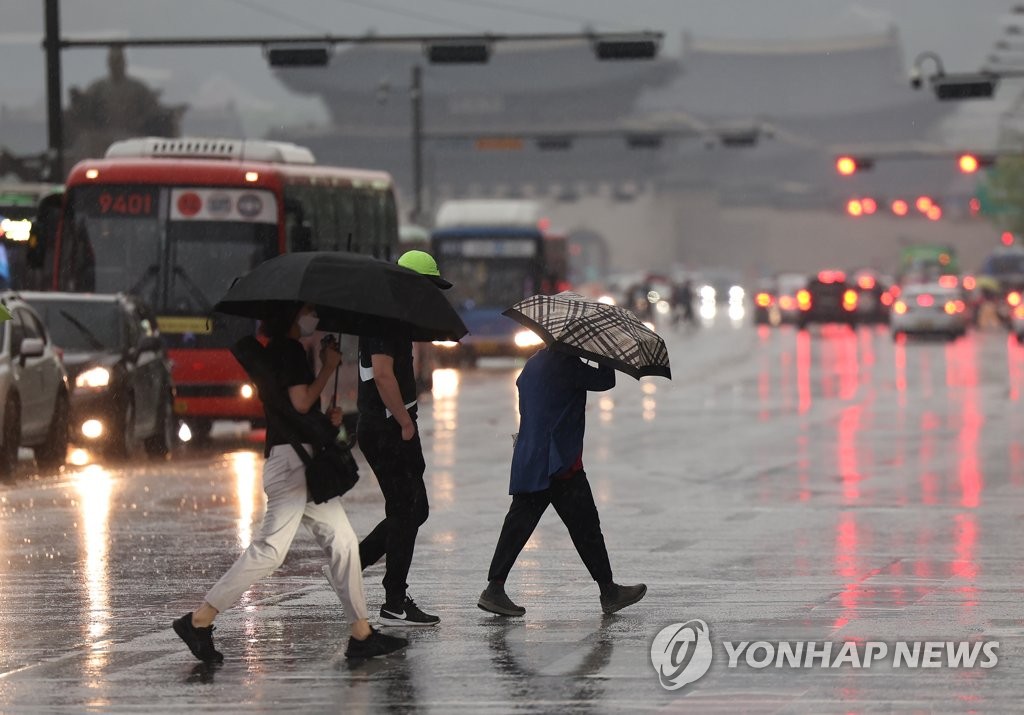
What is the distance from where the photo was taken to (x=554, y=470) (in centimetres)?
1069

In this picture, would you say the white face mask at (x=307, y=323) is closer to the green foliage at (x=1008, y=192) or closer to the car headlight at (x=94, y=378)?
the car headlight at (x=94, y=378)

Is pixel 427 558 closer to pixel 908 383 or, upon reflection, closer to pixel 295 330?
pixel 295 330

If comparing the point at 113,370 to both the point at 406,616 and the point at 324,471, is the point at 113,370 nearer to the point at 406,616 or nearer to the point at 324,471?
the point at 406,616

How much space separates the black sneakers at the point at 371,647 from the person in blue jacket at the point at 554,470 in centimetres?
111

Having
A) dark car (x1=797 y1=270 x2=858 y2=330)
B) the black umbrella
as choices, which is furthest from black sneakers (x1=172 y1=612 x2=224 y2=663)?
dark car (x1=797 y1=270 x2=858 y2=330)

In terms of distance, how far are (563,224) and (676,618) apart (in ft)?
409

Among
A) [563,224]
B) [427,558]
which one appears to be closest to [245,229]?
[427,558]

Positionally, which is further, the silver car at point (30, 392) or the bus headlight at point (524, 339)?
the bus headlight at point (524, 339)

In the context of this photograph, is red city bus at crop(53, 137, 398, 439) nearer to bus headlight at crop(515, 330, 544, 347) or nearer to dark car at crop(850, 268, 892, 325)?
bus headlight at crop(515, 330, 544, 347)

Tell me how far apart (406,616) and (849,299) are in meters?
61.6

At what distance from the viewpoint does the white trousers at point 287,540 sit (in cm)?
943

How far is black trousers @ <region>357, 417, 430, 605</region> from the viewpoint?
10453 mm

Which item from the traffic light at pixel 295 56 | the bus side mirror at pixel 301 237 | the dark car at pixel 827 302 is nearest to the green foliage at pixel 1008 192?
the dark car at pixel 827 302

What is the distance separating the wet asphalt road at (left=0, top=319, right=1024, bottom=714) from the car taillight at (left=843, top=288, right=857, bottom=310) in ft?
151
